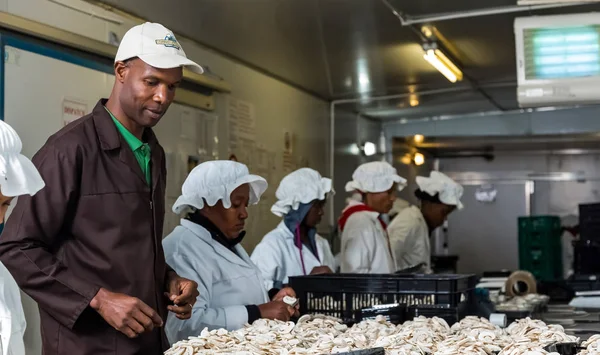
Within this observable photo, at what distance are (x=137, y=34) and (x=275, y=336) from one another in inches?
36.5

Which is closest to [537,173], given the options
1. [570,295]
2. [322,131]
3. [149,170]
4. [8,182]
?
[322,131]

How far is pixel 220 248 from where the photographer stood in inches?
127

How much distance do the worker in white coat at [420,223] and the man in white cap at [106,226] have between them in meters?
4.00

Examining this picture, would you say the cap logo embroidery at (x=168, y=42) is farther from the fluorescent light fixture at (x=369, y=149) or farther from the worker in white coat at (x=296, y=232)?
the fluorescent light fixture at (x=369, y=149)

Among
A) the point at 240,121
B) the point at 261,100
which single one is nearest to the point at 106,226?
the point at 240,121

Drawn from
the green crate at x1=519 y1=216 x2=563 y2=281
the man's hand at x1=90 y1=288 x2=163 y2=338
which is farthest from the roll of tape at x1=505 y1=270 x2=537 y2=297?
the green crate at x1=519 y1=216 x2=563 y2=281

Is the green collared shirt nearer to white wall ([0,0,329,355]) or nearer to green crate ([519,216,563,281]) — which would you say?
white wall ([0,0,329,355])

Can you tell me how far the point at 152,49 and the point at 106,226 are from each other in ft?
1.67

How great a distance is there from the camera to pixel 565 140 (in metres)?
10.5

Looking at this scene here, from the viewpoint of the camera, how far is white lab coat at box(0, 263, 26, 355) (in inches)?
67.2

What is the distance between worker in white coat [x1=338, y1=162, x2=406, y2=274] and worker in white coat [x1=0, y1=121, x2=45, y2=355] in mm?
3520

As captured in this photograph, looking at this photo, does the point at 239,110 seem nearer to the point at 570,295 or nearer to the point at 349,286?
the point at 570,295

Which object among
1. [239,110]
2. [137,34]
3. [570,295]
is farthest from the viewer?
[239,110]

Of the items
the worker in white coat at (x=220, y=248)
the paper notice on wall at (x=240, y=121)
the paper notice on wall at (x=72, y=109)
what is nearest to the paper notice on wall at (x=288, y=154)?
the paper notice on wall at (x=240, y=121)
